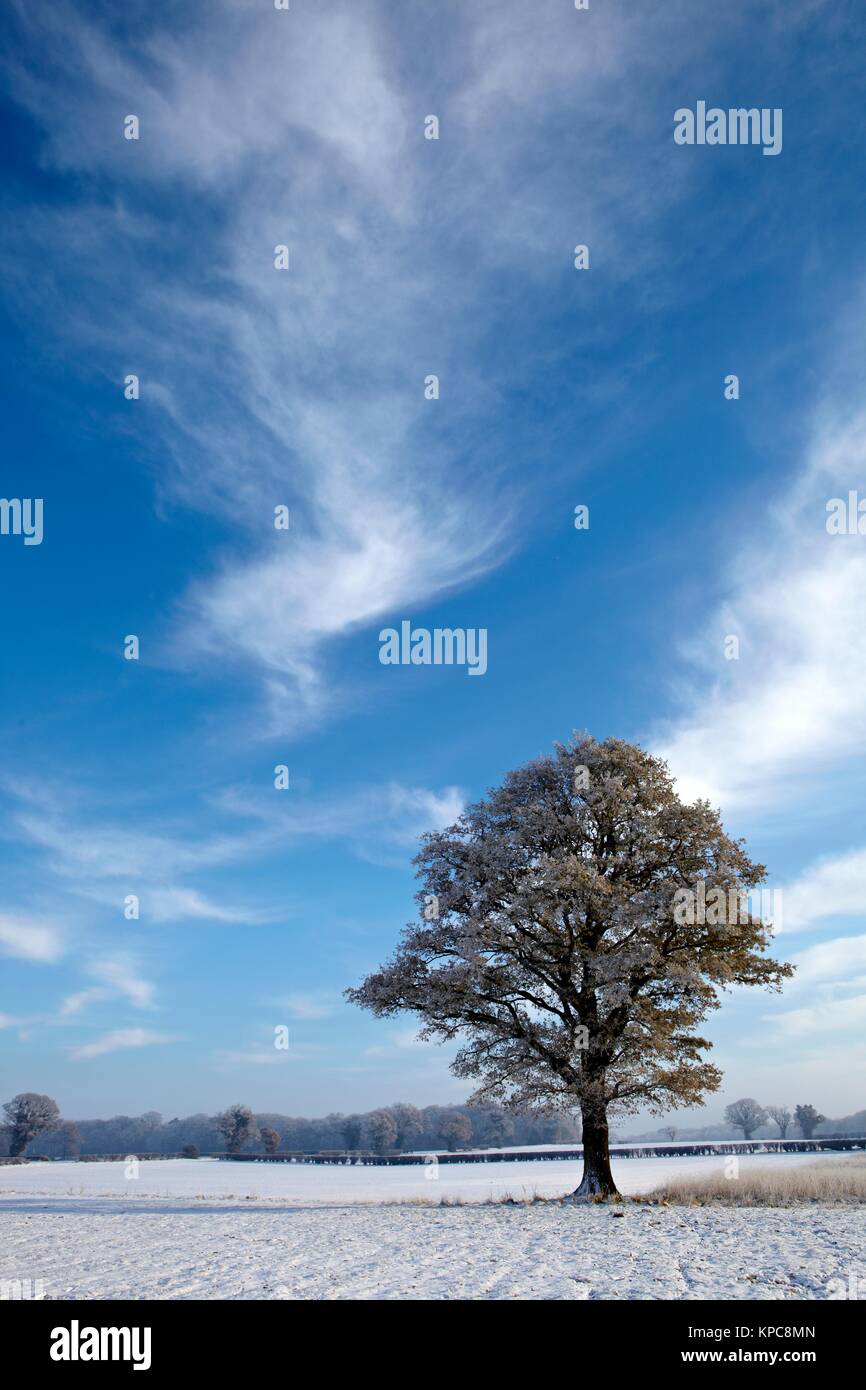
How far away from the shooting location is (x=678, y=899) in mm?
28016

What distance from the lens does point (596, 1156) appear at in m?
29.3

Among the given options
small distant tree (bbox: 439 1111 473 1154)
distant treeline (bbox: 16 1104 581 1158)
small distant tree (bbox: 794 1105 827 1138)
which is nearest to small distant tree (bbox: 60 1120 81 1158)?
distant treeline (bbox: 16 1104 581 1158)

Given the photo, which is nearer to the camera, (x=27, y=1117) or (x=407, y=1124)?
(x=27, y=1117)

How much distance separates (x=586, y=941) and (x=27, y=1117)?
11288cm

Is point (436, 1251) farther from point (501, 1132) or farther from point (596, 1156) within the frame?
point (501, 1132)

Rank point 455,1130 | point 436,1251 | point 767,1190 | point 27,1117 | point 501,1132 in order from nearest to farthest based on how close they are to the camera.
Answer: point 436,1251 < point 767,1190 < point 27,1117 < point 501,1132 < point 455,1130

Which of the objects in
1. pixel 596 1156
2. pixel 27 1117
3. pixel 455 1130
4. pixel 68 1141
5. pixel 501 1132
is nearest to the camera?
pixel 596 1156

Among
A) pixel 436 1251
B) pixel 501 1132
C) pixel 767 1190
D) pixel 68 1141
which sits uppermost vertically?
pixel 436 1251

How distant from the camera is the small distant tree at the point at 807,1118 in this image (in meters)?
152

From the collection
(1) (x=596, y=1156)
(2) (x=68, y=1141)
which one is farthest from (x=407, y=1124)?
(1) (x=596, y=1156)

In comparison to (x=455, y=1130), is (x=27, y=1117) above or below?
above

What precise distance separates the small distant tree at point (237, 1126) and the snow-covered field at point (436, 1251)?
125m

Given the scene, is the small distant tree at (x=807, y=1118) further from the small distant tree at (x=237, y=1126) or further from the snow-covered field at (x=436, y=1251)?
the snow-covered field at (x=436, y=1251)
